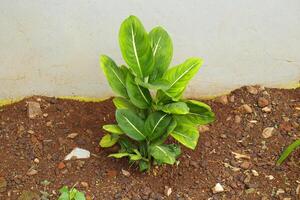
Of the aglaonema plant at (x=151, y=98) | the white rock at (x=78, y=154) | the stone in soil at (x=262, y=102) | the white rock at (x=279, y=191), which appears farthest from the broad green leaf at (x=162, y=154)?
the stone in soil at (x=262, y=102)

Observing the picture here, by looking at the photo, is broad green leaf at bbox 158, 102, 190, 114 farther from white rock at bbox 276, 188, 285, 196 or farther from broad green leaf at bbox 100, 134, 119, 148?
white rock at bbox 276, 188, 285, 196

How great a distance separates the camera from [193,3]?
2.95 m

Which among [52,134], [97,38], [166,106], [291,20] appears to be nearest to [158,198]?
[166,106]

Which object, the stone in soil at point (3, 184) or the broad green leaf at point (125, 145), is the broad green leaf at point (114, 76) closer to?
Result: the broad green leaf at point (125, 145)

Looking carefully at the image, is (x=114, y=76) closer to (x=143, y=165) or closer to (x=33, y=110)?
(x=143, y=165)

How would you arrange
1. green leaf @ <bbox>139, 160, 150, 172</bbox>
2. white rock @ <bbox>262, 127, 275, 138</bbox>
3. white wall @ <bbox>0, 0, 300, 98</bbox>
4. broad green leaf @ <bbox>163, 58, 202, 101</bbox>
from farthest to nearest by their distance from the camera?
white rock @ <bbox>262, 127, 275, 138</bbox>
white wall @ <bbox>0, 0, 300, 98</bbox>
green leaf @ <bbox>139, 160, 150, 172</bbox>
broad green leaf @ <bbox>163, 58, 202, 101</bbox>

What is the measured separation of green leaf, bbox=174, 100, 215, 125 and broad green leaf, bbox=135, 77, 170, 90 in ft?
0.45

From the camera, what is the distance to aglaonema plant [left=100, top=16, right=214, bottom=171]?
8.71ft

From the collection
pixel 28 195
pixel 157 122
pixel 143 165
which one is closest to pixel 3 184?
pixel 28 195

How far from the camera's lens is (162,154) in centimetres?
272

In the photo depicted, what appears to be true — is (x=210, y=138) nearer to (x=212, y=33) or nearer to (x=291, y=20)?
(x=212, y=33)

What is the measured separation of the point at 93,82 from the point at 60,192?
0.65 m

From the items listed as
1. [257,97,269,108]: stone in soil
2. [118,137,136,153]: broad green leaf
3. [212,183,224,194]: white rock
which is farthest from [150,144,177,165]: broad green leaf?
[257,97,269,108]: stone in soil

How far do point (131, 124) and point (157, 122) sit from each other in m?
0.12
